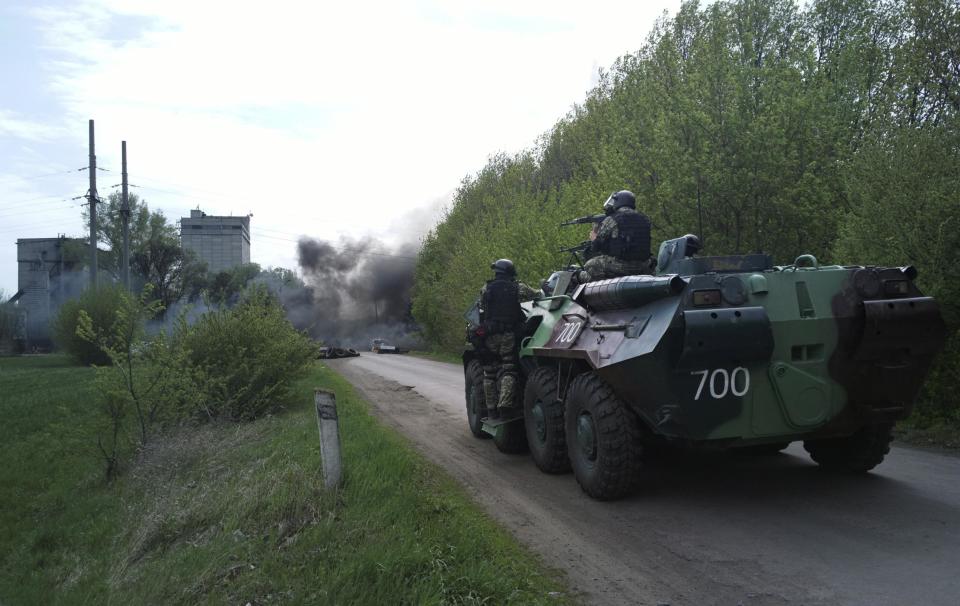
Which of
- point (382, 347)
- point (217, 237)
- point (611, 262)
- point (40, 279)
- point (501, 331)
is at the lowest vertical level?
point (382, 347)

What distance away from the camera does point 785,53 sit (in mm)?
18359

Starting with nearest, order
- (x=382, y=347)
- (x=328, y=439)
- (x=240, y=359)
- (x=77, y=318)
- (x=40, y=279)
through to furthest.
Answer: (x=328, y=439) → (x=240, y=359) → (x=77, y=318) → (x=382, y=347) → (x=40, y=279)

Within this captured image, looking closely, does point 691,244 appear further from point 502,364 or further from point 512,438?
point 512,438

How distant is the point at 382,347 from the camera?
164 ft

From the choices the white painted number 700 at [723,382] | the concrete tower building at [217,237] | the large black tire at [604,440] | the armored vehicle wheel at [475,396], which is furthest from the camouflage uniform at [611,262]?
the concrete tower building at [217,237]

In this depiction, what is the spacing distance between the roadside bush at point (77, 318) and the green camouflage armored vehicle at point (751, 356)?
31.3 metres

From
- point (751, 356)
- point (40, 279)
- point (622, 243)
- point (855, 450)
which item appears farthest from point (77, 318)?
point (40, 279)

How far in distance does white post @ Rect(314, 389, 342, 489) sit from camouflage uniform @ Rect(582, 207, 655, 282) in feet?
8.97

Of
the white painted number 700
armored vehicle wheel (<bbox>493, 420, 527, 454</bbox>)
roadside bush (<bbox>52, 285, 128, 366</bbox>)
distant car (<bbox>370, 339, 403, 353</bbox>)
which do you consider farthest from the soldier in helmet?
distant car (<bbox>370, 339, 403, 353</bbox>)

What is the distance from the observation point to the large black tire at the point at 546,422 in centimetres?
711

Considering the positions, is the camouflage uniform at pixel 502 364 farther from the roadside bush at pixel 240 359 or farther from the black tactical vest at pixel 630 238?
the roadside bush at pixel 240 359

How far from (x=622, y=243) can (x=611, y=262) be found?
218 mm

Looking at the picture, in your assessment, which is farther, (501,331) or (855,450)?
(501,331)

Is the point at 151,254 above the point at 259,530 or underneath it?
above
